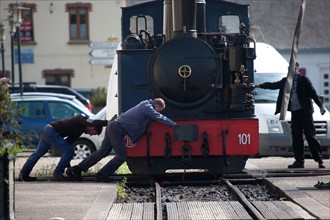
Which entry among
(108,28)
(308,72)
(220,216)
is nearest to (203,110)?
(220,216)

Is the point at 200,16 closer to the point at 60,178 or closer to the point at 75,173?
the point at 75,173

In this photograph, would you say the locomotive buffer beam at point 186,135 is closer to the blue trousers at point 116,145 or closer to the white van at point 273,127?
the blue trousers at point 116,145

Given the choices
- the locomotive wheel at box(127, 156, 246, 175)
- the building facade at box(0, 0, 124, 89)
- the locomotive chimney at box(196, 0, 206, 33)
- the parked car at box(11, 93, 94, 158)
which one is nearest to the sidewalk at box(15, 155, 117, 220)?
the locomotive wheel at box(127, 156, 246, 175)

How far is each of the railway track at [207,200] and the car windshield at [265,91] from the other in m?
4.43

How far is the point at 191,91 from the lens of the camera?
12.8 metres

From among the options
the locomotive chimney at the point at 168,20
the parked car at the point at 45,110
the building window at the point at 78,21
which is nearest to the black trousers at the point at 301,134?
the locomotive chimney at the point at 168,20

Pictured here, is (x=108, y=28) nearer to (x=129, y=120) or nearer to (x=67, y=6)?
(x=67, y=6)

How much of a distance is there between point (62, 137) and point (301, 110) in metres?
4.04

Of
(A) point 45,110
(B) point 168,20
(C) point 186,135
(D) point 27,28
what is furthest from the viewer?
(D) point 27,28

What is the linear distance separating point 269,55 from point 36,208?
10417mm

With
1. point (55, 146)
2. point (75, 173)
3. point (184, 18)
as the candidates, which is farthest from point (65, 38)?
point (184, 18)

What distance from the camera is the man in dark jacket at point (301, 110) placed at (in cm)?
1501

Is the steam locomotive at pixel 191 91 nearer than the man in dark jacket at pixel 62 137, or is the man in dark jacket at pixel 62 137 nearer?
the steam locomotive at pixel 191 91

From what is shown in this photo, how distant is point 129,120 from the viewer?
42.0 ft
